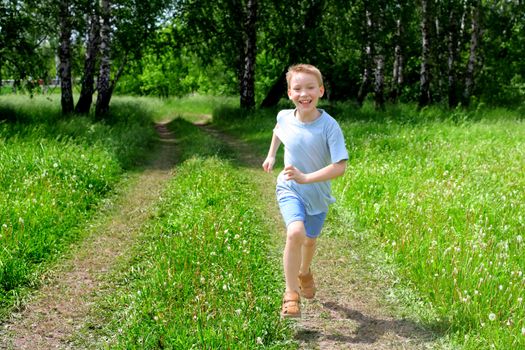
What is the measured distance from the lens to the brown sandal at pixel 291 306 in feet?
14.8

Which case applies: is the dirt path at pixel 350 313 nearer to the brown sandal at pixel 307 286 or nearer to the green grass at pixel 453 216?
the brown sandal at pixel 307 286

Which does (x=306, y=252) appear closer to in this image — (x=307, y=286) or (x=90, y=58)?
(x=307, y=286)

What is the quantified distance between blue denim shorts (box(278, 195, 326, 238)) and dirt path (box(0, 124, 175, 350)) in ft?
7.21

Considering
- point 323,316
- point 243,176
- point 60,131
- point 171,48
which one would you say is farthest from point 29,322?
point 171,48

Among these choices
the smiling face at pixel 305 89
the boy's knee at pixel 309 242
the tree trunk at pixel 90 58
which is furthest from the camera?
the tree trunk at pixel 90 58

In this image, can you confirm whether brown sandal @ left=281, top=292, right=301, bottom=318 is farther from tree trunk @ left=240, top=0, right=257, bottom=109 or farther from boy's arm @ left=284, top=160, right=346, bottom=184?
tree trunk @ left=240, top=0, right=257, bottom=109

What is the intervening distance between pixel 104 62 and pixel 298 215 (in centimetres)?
1782

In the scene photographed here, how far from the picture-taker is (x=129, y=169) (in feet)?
40.9

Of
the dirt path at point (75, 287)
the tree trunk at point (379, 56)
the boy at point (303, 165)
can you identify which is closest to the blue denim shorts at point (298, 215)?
the boy at point (303, 165)

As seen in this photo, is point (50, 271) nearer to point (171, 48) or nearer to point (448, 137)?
point (448, 137)

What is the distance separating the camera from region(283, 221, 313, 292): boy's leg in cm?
444

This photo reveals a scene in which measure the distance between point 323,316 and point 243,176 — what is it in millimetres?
6792

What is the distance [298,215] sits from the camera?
4547mm

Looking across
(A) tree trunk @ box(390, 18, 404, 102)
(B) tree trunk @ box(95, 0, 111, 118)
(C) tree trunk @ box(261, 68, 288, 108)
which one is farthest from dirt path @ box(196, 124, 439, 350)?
(C) tree trunk @ box(261, 68, 288, 108)
